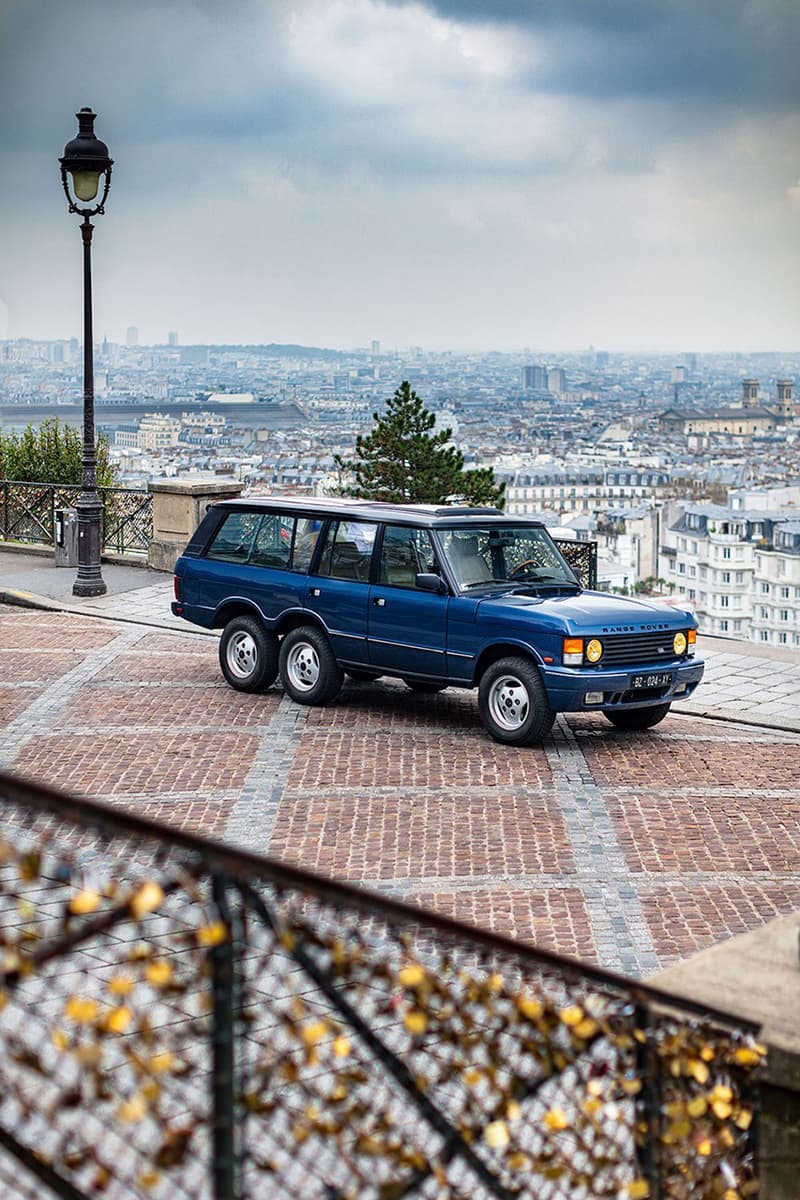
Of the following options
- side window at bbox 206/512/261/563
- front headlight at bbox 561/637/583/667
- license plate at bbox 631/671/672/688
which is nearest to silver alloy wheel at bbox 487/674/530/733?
front headlight at bbox 561/637/583/667

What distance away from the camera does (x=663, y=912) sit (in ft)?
27.4

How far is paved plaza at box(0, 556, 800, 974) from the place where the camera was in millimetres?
8547

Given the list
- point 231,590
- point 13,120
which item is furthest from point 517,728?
point 13,120

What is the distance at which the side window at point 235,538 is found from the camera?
1437 centimetres

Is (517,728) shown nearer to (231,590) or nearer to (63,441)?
(231,590)

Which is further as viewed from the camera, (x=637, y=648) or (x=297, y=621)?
(x=297, y=621)

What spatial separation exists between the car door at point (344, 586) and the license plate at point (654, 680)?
246 cm

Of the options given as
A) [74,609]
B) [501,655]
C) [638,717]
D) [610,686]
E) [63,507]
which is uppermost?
[63,507]

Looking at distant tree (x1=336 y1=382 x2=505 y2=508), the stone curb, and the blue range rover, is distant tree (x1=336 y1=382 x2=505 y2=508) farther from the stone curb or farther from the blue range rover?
the blue range rover

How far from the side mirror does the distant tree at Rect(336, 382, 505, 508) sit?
1820cm

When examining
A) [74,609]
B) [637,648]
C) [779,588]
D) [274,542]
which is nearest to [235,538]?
[274,542]

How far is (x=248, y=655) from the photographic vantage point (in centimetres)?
1417

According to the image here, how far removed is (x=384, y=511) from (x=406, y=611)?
42.8 inches

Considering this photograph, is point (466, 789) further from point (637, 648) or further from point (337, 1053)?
point (337, 1053)
